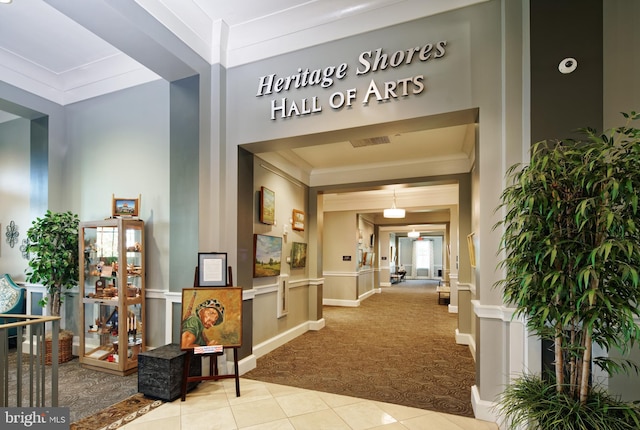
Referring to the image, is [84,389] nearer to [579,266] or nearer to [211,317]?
[211,317]

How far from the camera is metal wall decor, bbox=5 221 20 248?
5060 millimetres

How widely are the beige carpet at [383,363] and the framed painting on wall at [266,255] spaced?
3.84 feet

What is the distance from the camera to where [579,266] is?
6.45ft

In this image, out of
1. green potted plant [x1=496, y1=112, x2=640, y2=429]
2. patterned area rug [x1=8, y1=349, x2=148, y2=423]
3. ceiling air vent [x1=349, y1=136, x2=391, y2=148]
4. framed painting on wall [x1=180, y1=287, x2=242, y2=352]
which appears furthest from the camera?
ceiling air vent [x1=349, y1=136, x2=391, y2=148]

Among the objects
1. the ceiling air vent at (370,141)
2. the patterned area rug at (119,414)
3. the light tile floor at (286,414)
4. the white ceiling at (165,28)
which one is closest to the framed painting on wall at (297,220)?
the white ceiling at (165,28)

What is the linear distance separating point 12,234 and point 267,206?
3.85 metres

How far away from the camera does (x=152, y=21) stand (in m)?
3.25

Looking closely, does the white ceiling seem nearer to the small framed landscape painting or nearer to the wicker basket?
the small framed landscape painting

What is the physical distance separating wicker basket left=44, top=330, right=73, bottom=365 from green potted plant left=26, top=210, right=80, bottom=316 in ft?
1.02

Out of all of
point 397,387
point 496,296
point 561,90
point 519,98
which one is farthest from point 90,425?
point 561,90

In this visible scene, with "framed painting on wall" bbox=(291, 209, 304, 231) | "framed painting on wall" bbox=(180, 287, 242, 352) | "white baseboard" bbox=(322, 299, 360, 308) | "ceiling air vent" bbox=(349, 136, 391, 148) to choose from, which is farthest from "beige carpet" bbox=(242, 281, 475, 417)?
"ceiling air vent" bbox=(349, 136, 391, 148)

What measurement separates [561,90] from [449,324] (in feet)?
18.4

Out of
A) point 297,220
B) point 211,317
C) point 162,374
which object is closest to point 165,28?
point 211,317

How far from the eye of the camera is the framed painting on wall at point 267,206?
4.84 meters
